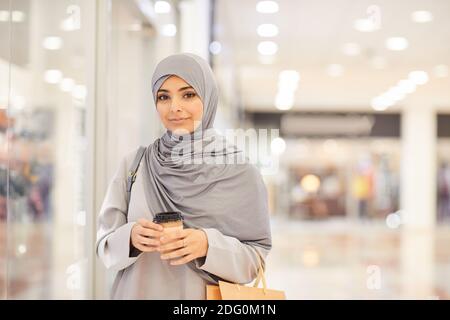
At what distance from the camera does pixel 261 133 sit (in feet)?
7.14

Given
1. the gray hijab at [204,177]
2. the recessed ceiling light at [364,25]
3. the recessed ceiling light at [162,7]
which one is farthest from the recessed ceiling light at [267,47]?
the gray hijab at [204,177]

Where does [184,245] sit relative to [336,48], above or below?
below

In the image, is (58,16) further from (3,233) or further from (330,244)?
(330,244)

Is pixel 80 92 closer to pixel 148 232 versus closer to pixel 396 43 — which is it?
pixel 148 232

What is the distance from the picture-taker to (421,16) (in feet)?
16.4

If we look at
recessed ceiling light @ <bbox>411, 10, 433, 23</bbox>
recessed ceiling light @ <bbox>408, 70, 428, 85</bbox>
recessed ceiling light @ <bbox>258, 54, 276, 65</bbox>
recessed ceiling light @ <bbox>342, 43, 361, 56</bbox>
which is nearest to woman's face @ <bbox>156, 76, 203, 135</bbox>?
recessed ceiling light @ <bbox>411, 10, 433, 23</bbox>

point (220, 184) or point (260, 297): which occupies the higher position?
point (220, 184)

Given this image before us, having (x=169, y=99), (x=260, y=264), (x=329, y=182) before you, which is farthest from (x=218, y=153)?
(x=329, y=182)

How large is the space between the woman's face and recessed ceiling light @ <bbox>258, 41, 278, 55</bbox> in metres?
4.48

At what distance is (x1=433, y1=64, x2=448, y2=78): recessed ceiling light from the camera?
26.9 ft

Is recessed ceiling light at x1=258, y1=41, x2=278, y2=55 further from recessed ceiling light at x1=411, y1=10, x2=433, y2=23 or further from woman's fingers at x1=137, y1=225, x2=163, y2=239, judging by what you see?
woman's fingers at x1=137, y1=225, x2=163, y2=239

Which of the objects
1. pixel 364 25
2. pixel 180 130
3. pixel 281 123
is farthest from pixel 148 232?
pixel 281 123

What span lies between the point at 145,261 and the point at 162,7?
1240 mm

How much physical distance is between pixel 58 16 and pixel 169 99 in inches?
42.6
